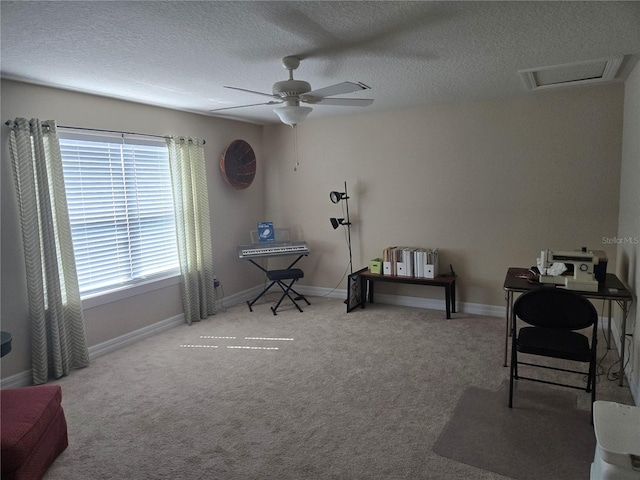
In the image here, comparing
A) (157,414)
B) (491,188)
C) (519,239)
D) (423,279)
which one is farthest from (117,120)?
(519,239)

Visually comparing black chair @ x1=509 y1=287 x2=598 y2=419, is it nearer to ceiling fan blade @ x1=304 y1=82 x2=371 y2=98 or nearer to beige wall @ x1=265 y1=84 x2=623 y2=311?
ceiling fan blade @ x1=304 y1=82 x2=371 y2=98

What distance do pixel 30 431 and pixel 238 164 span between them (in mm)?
3620

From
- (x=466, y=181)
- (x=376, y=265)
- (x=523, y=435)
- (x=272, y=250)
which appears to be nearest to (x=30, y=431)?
(x=523, y=435)

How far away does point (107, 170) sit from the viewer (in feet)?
12.7

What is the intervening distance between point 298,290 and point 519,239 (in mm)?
2758

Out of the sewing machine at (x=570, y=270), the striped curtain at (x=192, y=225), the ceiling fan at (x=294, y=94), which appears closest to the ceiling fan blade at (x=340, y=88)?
the ceiling fan at (x=294, y=94)

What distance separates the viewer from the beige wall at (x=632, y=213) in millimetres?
2848

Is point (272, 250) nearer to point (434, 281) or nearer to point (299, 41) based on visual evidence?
point (434, 281)

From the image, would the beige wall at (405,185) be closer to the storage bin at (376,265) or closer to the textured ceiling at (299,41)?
the storage bin at (376,265)

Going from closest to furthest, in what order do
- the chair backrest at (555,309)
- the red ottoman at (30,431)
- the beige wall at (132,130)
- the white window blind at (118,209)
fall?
the red ottoman at (30,431), the chair backrest at (555,309), the beige wall at (132,130), the white window blind at (118,209)

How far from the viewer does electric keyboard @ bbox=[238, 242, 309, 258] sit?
498cm

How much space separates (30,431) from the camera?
2113mm

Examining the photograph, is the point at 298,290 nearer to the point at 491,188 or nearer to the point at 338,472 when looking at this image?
the point at 491,188

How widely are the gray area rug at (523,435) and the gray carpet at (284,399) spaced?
0.06 m
